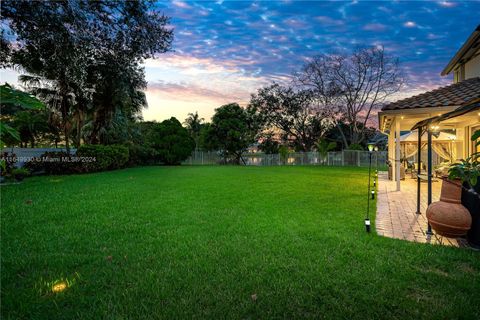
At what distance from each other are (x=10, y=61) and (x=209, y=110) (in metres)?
19.8

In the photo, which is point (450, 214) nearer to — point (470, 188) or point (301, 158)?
point (470, 188)

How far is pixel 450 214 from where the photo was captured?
151 inches

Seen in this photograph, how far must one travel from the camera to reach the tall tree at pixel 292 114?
28.7 metres

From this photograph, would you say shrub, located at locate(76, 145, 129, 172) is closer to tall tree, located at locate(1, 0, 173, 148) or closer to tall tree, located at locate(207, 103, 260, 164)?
tall tree, located at locate(1, 0, 173, 148)

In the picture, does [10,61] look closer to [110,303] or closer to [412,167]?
[110,303]

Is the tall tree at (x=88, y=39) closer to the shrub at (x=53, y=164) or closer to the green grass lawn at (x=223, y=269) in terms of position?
the shrub at (x=53, y=164)

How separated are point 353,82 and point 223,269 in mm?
26461

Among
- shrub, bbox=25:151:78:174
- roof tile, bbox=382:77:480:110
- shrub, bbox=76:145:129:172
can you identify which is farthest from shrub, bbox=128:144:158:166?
roof tile, bbox=382:77:480:110

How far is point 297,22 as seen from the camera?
10828mm

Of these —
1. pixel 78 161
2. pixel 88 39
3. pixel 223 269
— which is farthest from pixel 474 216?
pixel 78 161

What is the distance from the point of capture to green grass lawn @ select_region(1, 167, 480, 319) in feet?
7.33

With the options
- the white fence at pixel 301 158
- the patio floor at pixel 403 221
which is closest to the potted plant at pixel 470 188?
the patio floor at pixel 403 221

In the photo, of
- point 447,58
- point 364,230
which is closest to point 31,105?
point 364,230

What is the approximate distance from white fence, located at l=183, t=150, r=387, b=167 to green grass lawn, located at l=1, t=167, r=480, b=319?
804 inches
